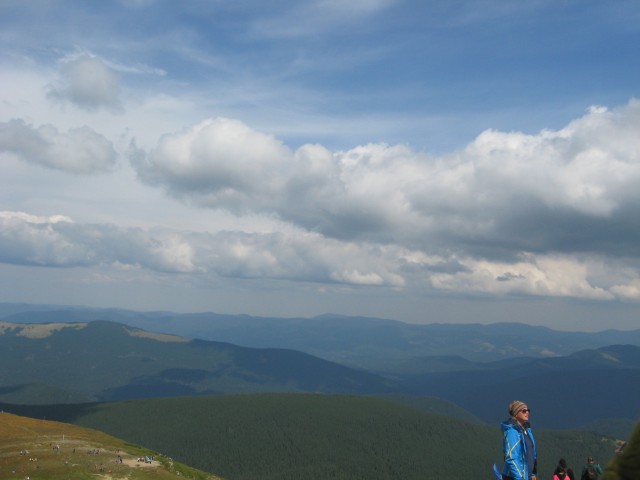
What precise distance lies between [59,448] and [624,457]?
6774 inches

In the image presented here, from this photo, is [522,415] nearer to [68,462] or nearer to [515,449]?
[515,449]

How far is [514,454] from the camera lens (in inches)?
681

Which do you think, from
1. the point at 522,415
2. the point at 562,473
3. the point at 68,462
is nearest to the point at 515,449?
the point at 522,415

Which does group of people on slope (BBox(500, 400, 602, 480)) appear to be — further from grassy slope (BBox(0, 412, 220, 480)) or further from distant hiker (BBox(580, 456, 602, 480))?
grassy slope (BBox(0, 412, 220, 480))

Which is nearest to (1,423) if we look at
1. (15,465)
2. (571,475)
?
(15,465)

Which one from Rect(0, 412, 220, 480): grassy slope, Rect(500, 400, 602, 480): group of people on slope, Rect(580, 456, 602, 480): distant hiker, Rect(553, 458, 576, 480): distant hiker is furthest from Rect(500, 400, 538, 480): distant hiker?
Rect(0, 412, 220, 480): grassy slope

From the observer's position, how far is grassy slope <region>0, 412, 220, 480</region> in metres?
119

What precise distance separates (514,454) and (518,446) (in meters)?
0.30

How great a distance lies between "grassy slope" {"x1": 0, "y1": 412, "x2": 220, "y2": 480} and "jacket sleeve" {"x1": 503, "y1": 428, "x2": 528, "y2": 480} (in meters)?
125

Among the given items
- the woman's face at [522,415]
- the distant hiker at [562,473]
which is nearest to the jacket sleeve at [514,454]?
the woman's face at [522,415]

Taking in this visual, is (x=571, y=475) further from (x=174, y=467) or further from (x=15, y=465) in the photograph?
(x=174, y=467)

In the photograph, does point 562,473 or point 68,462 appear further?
point 68,462

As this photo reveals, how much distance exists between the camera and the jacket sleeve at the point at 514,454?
1730 cm

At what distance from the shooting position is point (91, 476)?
119m
